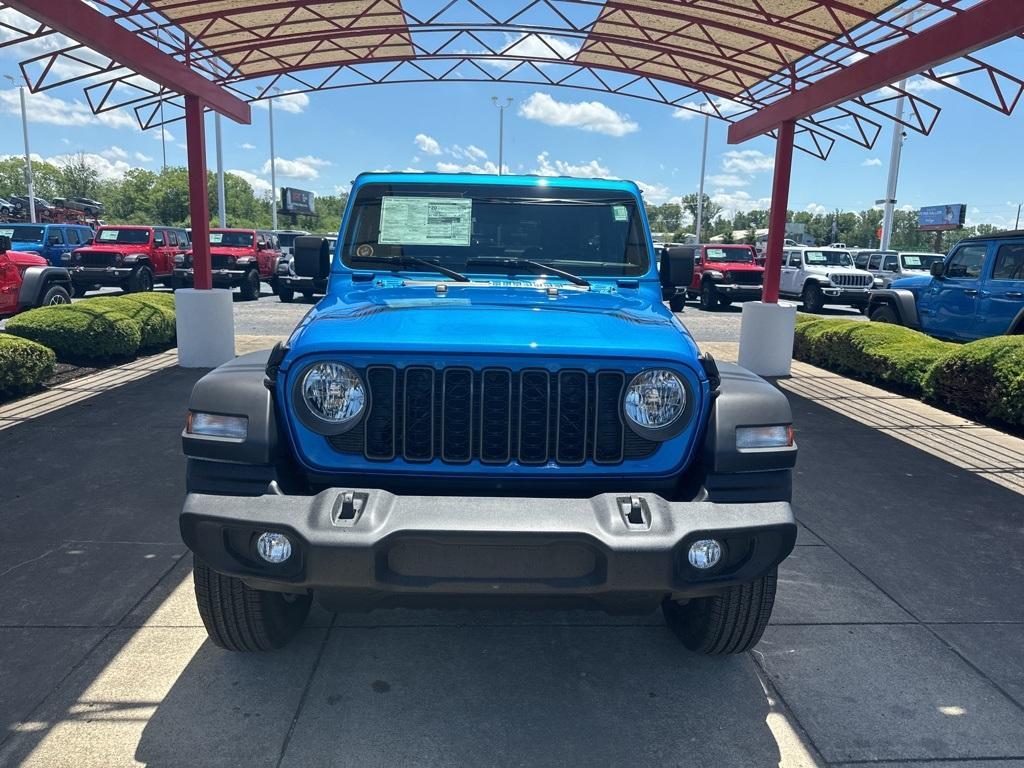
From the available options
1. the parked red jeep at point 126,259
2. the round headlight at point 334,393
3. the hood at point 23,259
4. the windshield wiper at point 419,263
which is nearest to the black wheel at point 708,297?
the parked red jeep at point 126,259

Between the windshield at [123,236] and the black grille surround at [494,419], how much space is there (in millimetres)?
18980

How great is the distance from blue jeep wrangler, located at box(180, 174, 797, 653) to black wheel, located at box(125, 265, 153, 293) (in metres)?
17.2

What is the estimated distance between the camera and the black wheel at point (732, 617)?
2836 millimetres

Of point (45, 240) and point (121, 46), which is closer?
point (121, 46)

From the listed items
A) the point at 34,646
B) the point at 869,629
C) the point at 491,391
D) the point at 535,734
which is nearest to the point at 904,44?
the point at 869,629

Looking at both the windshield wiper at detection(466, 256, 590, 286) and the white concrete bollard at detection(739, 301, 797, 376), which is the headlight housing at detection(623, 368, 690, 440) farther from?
the white concrete bollard at detection(739, 301, 797, 376)

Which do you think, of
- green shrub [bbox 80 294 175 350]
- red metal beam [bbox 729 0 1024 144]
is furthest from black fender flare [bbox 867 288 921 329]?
green shrub [bbox 80 294 175 350]

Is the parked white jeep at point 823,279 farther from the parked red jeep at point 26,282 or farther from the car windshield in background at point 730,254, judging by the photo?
the parked red jeep at point 26,282

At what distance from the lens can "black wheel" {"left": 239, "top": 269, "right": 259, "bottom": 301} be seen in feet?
64.5

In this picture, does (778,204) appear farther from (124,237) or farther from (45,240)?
(45,240)

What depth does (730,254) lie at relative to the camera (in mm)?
20609

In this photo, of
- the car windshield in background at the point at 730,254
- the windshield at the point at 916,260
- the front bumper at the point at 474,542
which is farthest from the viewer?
the windshield at the point at 916,260

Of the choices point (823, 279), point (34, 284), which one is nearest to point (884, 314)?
point (823, 279)

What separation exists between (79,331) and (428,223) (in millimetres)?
7220
